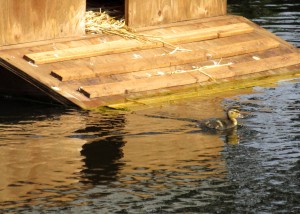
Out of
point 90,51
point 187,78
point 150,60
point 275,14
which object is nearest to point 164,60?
point 150,60

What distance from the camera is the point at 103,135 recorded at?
17562mm

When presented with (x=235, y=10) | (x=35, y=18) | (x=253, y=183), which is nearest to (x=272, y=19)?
(x=235, y=10)

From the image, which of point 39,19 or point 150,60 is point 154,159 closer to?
point 150,60

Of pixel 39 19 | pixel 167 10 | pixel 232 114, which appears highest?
pixel 39 19

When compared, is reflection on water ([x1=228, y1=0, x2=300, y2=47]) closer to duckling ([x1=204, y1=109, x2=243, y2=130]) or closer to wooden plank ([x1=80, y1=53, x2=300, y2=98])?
wooden plank ([x1=80, y1=53, x2=300, y2=98])

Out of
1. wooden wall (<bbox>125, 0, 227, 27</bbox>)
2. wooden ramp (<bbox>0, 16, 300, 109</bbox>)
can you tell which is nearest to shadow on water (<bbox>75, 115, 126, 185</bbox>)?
wooden ramp (<bbox>0, 16, 300, 109</bbox>)

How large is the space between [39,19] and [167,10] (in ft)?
10.5

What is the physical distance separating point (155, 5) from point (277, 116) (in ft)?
15.9

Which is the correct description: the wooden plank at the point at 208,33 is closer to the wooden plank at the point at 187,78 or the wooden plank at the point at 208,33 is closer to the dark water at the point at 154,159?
the wooden plank at the point at 187,78

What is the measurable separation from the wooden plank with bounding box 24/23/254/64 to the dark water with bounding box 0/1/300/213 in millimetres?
928

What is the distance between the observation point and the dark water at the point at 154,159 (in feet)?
47.1

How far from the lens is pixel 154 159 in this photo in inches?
642

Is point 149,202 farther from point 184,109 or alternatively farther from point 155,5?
point 155,5

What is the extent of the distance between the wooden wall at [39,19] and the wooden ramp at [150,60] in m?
0.21
